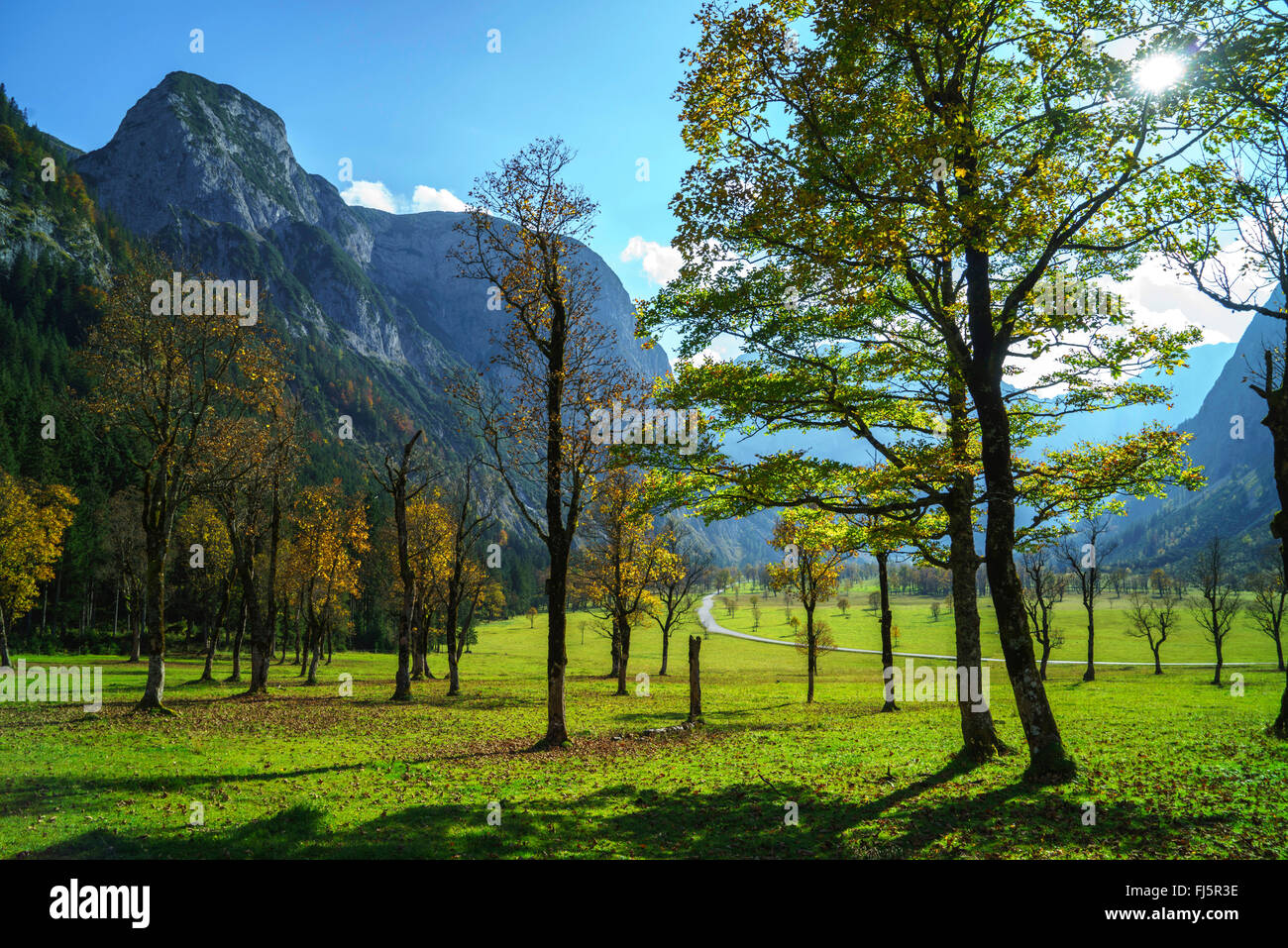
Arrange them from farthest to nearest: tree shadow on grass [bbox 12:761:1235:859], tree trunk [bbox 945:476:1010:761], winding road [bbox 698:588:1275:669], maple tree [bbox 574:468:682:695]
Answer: winding road [bbox 698:588:1275:669] < maple tree [bbox 574:468:682:695] < tree trunk [bbox 945:476:1010:761] < tree shadow on grass [bbox 12:761:1235:859]

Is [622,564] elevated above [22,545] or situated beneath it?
situated beneath

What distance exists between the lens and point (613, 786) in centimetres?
1313

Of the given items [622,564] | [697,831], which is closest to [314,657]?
[622,564]

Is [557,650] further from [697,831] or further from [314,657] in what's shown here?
[314,657]

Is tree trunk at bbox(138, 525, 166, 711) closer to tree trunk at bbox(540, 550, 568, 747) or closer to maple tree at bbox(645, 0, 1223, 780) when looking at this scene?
tree trunk at bbox(540, 550, 568, 747)

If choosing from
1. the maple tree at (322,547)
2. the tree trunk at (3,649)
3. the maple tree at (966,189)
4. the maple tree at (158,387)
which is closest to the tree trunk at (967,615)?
the maple tree at (966,189)

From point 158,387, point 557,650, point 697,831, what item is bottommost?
point 697,831

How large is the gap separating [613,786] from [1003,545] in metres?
9.70

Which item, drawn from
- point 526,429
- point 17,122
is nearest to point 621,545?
point 526,429

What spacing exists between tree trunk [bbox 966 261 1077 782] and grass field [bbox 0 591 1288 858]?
2.49 ft

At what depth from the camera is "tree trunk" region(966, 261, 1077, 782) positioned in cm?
1176

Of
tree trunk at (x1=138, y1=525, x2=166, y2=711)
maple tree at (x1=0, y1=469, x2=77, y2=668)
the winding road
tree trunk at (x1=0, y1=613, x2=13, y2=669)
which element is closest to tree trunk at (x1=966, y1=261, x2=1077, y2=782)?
tree trunk at (x1=138, y1=525, x2=166, y2=711)

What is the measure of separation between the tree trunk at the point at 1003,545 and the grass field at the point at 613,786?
76cm

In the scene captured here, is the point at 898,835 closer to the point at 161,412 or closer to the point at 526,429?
the point at 526,429
